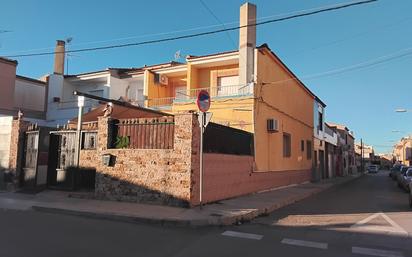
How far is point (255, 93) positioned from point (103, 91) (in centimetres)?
1545

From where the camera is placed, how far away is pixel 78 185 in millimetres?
16188

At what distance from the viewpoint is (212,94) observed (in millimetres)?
25234

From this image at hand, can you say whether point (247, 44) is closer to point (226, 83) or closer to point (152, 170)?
point (226, 83)

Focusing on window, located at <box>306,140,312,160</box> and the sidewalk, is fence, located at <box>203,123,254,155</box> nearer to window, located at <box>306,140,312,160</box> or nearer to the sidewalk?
the sidewalk

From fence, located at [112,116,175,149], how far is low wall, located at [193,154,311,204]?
1.52 meters

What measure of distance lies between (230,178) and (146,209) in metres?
4.47

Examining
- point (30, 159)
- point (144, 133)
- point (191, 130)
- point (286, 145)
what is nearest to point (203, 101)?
point (191, 130)

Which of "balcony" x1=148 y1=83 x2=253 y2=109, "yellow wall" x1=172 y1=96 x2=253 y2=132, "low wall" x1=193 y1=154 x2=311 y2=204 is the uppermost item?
"balcony" x1=148 y1=83 x2=253 y2=109

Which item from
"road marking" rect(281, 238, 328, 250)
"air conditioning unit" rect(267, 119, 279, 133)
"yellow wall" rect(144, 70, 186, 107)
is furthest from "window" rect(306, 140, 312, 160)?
"road marking" rect(281, 238, 328, 250)

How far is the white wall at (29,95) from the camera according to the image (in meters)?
32.2

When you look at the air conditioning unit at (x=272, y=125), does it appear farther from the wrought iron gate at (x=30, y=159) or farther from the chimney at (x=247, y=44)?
the wrought iron gate at (x=30, y=159)

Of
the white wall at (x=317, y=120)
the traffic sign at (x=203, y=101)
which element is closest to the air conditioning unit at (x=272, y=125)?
the traffic sign at (x=203, y=101)

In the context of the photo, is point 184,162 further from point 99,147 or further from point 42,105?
point 42,105

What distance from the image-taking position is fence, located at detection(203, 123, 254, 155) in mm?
14445
